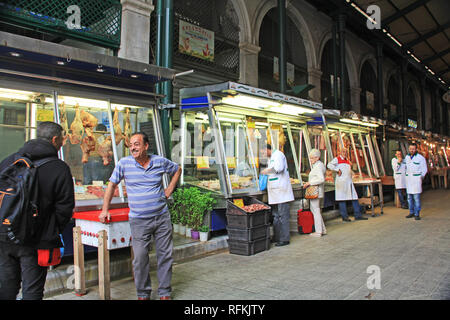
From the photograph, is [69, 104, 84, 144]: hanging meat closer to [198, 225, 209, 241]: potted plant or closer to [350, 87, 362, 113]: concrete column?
[198, 225, 209, 241]: potted plant

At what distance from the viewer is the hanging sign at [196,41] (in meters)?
9.60

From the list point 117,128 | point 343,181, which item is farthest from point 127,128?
point 343,181

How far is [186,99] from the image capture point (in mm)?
7621

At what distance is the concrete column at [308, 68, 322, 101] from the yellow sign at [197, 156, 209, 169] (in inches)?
330

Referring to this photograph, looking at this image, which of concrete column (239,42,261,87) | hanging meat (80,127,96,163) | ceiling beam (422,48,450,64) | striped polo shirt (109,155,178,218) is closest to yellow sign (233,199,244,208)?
hanging meat (80,127,96,163)

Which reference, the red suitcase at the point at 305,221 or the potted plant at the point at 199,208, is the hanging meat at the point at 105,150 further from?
the red suitcase at the point at 305,221

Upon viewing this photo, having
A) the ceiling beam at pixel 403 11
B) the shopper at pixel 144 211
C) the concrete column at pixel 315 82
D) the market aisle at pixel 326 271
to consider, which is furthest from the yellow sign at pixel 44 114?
the ceiling beam at pixel 403 11

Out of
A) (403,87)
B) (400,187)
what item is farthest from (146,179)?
(403,87)

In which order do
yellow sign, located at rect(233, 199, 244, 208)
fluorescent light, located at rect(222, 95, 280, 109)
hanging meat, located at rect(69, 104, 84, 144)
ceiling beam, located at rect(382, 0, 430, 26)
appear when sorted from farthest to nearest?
ceiling beam, located at rect(382, 0, 430, 26) → fluorescent light, located at rect(222, 95, 280, 109) → yellow sign, located at rect(233, 199, 244, 208) → hanging meat, located at rect(69, 104, 84, 144)

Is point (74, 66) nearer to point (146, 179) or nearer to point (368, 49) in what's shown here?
point (146, 179)

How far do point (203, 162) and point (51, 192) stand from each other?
193 inches

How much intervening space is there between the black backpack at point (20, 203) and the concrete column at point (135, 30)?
17.7ft

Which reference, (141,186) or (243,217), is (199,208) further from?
(141,186)

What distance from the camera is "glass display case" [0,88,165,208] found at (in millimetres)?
5648
